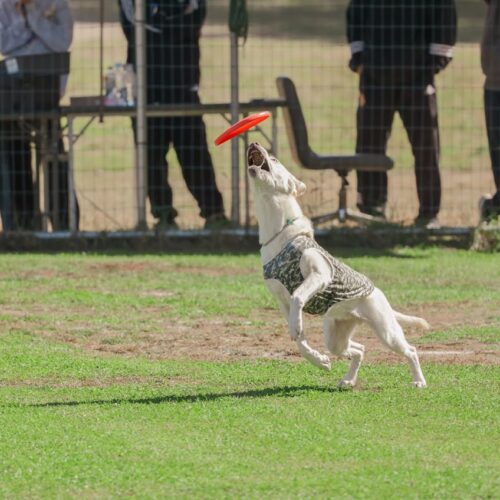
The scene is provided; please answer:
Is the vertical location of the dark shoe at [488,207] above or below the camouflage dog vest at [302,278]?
below

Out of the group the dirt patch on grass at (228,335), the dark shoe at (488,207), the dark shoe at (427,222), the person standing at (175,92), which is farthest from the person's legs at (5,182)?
the dark shoe at (488,207)

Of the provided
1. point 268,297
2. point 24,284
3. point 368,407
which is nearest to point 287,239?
point 368,407

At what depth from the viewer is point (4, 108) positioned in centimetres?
1405

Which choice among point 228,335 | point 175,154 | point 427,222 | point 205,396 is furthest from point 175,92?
point 205,396

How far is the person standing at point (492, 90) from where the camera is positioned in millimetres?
14000

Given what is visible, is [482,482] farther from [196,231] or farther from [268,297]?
[196,231]

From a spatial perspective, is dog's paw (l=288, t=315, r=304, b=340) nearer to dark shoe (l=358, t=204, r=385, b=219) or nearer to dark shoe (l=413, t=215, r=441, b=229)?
dark shoe (l=413, t=215, r=441, b=229)

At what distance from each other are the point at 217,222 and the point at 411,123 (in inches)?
87.1

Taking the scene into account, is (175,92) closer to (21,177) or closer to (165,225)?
(165,225)

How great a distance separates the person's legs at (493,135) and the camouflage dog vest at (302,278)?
22.1 feet

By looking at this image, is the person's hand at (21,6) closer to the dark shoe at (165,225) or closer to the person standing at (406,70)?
the dark shoe at (165,225)

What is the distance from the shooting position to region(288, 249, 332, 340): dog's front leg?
24.3 ft

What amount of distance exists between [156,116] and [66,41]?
1172mm

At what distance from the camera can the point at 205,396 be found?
7.77 metres
